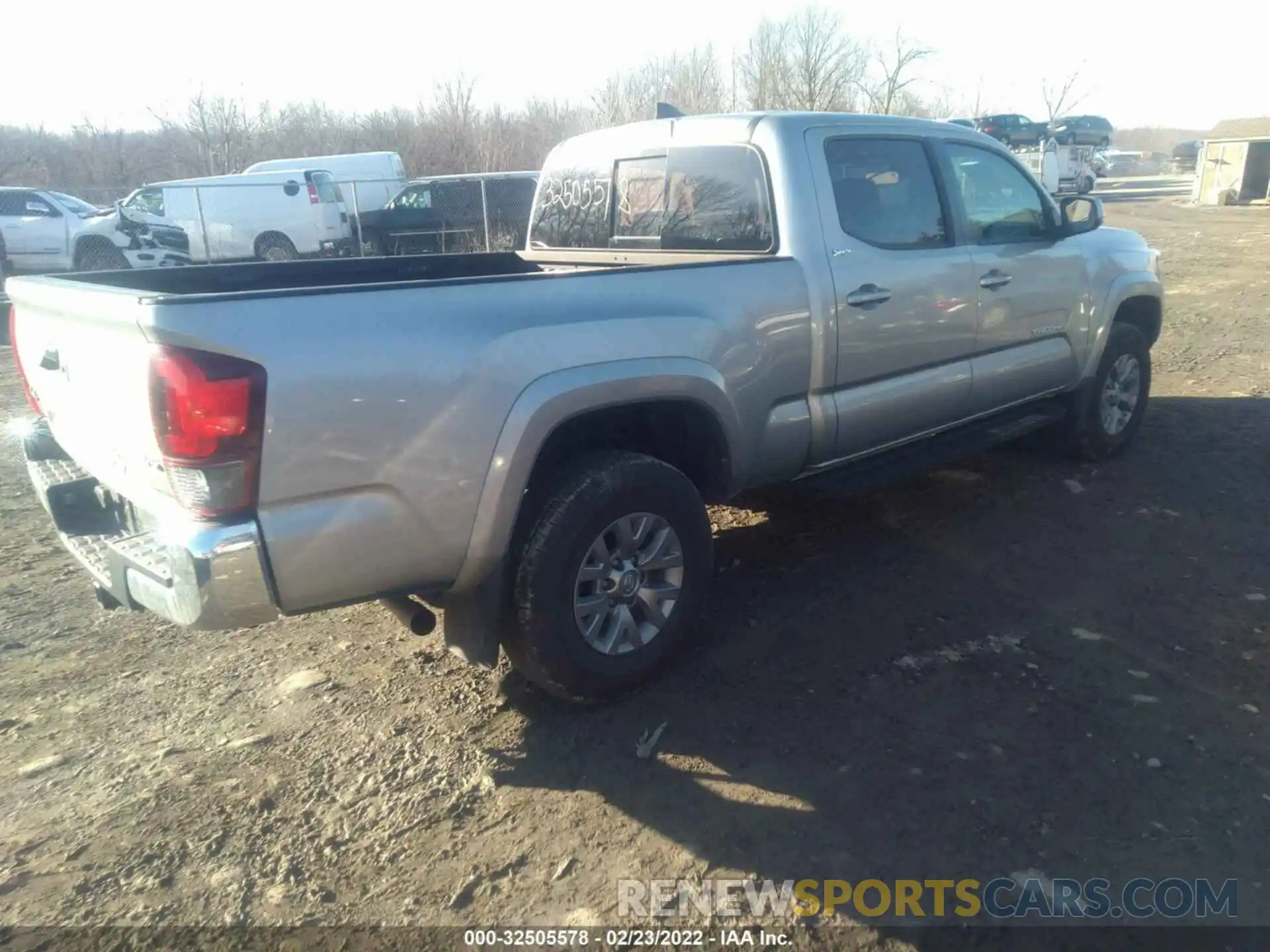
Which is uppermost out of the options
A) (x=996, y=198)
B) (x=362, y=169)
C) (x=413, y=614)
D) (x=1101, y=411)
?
(x=362, y=169)

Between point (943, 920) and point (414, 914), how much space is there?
1377 millimetres

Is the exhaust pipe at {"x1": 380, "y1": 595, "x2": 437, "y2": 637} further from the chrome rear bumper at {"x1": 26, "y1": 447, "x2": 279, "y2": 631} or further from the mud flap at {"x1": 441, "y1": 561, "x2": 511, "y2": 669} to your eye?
the chrome rear bumper at {"x1": 26, "y1": 447, "x2": 279, "y2": 631}

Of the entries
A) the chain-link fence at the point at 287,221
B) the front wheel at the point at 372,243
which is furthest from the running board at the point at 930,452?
the front wheel at the point at 372,243

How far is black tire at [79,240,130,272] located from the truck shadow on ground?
1593 cm

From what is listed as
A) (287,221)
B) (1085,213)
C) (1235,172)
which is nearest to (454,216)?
(287,221)

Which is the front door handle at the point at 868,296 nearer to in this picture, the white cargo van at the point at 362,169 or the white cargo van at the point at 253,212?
the white cargo van at the point at 253,212

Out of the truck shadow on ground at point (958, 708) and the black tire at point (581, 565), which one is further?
the black tire at point (581, 565)

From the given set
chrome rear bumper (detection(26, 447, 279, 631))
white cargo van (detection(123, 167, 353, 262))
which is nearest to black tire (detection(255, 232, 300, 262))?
white cargo van (detection(123, 167, 353, 262))

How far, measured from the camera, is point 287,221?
18375 millimetres

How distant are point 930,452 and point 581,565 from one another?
216cm

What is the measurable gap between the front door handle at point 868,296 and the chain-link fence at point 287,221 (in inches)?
545

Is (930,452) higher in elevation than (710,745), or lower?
higher

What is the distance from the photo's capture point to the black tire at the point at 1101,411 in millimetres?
5695

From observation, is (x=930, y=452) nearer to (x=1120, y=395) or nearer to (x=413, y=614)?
(x=1120, y=395)
